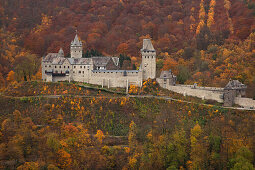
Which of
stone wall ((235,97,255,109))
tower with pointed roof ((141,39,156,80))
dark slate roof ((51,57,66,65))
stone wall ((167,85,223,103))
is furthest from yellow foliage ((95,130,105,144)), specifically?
stone wall ((235,97,255,109))

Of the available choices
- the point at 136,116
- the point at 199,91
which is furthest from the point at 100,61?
the point at 199,91

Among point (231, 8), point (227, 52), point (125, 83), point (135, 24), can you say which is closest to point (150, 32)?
point (135, 24)

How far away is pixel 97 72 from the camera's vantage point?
5528 centimetres

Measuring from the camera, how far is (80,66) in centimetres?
5569

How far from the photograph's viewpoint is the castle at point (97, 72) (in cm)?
5475

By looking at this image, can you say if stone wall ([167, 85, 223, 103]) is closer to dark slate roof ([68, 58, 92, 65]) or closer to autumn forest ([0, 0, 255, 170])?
autumn forest ([0, 0, 255, 170])

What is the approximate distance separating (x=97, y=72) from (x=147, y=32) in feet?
145

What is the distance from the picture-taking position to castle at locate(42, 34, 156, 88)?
54.8m

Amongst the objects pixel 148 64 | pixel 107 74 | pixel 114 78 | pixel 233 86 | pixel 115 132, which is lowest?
pixel 115 132

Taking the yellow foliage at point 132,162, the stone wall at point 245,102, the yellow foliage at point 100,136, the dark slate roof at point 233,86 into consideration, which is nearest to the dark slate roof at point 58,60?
the yellow foliage at point 100,136

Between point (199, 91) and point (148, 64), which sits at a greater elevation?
point (148, 64)

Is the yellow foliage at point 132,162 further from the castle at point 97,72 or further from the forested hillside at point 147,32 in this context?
the forested hillside at point 147,32

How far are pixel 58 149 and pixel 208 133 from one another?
18.5 meters

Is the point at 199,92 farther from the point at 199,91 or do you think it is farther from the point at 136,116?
the point at 136,116
